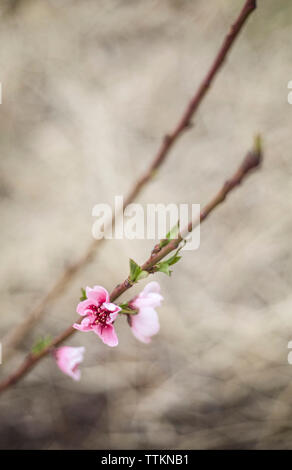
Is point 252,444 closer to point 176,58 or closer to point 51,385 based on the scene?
point 51,385

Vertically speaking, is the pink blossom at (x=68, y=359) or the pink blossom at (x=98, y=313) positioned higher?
the pink blossom at (x=98, y=313)

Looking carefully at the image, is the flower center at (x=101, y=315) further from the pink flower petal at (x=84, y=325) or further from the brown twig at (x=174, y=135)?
the brown twig at (x=174, y=135)

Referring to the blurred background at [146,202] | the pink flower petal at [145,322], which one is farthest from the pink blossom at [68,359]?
the blurred background at [146,202]

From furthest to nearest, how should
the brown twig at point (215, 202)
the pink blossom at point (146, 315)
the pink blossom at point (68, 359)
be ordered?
the pink blossom at point (68, 359)
the pink blossom at point (146, 315)
the brown twig at point (215, 202)

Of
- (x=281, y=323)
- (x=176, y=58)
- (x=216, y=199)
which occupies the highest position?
(x=176, y=58)

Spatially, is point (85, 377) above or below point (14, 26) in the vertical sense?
below

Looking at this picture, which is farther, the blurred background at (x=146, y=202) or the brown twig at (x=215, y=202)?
the blurred background at (x=146, y=202)

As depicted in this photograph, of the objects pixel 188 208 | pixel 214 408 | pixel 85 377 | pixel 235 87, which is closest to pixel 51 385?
pixel 85 377

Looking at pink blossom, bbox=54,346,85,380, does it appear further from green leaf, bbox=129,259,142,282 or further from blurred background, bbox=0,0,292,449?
blurred background, bbox=0,0,292,449
